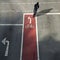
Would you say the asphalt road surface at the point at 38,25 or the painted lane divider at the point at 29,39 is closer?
the painted lane divider at the point at 29,39

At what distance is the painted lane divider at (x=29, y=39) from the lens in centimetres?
2639

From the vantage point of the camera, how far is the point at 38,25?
101ft

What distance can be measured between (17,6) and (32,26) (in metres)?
5.04

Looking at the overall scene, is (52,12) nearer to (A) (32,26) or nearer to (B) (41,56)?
(A) (32,26)

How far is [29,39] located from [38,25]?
9.69ft

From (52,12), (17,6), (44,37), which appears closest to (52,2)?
(52,12)

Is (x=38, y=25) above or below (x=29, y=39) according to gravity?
above

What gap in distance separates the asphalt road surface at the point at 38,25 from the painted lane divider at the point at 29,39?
1.68 feet

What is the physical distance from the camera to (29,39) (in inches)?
1128

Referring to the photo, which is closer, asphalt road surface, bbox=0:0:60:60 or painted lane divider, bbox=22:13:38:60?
painted lane divider, bbox=22:13:38:60

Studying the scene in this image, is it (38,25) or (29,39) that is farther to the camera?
(38,25)

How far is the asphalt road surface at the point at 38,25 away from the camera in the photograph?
26938 millimetres

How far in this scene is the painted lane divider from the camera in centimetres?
2639

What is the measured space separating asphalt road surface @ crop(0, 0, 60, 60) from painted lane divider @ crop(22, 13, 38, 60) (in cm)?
51
